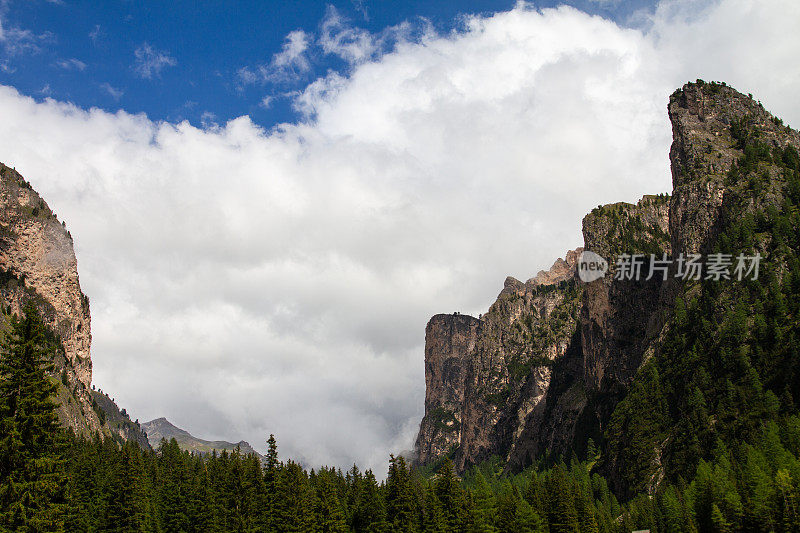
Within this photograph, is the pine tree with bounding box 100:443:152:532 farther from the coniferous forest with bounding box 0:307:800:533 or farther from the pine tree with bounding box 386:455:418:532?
the pine tree with bounding box 386:455:418:532

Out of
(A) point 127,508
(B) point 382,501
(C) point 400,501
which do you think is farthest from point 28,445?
(B) point 382,501

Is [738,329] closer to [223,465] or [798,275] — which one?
[798,275]

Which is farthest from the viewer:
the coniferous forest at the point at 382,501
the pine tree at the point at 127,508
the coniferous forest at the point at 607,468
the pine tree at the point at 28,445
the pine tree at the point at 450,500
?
the pine tree at the point at 450,500

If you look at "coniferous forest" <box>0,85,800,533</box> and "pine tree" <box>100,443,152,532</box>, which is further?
"pine tree" <box>100,443,152,532</box>

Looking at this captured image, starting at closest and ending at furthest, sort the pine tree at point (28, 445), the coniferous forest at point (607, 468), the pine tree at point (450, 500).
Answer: the pine tree at point (28, 445) → the coniferous forest at point (607, 468) → the pine tree at point (450, 500)

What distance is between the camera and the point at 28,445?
41.5m

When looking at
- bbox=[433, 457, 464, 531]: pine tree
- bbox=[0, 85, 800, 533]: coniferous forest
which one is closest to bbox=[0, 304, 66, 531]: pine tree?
bbox=[0, 85, 800, 533]: coniferous forest

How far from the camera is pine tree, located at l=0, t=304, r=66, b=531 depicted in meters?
40.2

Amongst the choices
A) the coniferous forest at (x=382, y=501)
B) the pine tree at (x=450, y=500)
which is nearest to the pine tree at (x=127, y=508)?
the coniferous forest at (x=382, y=501)

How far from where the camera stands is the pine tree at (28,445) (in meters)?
40.2

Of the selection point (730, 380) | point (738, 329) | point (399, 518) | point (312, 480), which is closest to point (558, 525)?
point (399, 518)

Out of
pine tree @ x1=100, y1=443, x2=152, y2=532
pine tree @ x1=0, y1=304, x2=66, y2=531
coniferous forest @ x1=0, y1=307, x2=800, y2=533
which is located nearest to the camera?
pine tree @ x1=0, y1=304, x2=66, y2=531

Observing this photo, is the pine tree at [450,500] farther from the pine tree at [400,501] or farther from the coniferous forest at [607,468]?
the pine tree at [400,501]

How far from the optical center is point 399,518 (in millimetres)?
102812
